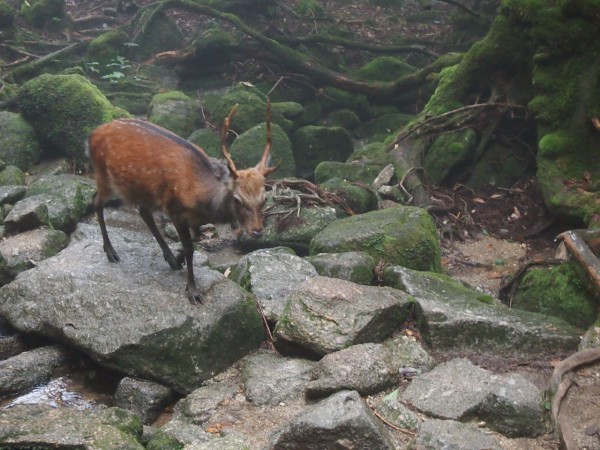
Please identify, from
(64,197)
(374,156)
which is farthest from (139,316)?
(374,156)

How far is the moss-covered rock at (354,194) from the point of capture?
967 cm

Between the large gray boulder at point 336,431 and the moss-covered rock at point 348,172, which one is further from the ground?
the large gray boulder at point 336,431

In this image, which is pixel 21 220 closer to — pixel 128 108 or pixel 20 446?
pixel 20 446

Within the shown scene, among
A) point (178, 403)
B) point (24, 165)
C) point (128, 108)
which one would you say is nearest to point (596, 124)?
point (178, 403)

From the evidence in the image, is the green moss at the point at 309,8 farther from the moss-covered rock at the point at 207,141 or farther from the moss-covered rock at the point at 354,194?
the moss-covered rock at the point at 354,194

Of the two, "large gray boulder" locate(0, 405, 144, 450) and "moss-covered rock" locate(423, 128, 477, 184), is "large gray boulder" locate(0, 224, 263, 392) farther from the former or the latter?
"moss-covered rock" locate(423, 128, 477, 184)

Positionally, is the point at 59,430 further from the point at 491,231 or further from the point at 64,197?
the point at 491,231

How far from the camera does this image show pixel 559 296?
21.6 feet

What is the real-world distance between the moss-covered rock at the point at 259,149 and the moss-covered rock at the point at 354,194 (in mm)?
1152

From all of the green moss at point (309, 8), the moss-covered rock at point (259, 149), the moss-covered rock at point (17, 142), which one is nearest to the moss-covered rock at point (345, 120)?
the moss-covered rock at point (259, 149)

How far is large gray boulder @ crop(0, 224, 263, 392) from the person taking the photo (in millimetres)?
5496

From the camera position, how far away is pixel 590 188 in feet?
26.2

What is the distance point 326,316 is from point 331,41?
11.3m

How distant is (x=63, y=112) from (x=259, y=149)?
10.5 ft
